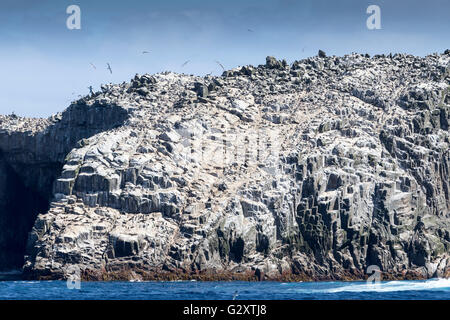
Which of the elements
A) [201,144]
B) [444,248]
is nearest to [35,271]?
[201,144]

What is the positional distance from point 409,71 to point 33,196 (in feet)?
259

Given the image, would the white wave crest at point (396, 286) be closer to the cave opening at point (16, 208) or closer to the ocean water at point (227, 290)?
the ocean water at point (227, 290)

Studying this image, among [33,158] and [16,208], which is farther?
[16,208]

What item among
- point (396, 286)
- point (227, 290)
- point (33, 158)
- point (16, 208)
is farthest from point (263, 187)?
point (16, 208)

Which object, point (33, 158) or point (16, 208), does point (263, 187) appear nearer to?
point (33, 158)

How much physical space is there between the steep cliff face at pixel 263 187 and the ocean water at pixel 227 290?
6.37 m

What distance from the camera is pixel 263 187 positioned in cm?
16250

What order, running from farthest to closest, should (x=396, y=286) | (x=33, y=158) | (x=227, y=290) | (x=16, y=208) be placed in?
1. (x=16, y=208)
2. (x=33, y=158)
3. (x=396, y=286)
4. (x=227, y=290)

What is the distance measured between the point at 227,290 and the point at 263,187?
31463 mm

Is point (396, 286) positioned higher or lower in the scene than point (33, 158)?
lower

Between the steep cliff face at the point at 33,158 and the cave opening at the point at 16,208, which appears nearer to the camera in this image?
the steep cliff face at the point at 33,158

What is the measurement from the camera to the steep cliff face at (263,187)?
15625 centimetres

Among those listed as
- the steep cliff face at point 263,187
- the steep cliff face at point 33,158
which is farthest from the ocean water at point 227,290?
the steep cliff face at point 33,158
